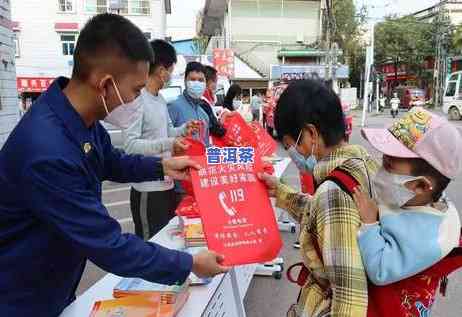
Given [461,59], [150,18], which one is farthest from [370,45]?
[461,59]

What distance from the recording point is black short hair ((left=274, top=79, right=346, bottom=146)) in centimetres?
134

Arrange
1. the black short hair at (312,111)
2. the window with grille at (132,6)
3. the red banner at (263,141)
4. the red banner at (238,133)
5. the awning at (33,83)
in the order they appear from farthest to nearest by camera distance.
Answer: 1. the window with grille at (132,6)
2. the awning at (33,83)
3. the red banner at (263,141)
4. the red banner at (238,133)
5. the black short hair at (312,111)

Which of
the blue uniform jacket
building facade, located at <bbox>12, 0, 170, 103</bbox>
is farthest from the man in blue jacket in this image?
building facade, located at <bbox>12, 0, 170, 103</bbox>

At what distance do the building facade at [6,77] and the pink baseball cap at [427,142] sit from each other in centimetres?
370

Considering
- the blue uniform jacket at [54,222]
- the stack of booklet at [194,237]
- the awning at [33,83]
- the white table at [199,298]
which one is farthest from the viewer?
the awning at [33,83]

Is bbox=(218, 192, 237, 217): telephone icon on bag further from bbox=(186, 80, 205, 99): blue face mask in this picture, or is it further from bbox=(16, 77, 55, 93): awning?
bbox=(16, 77, 55, 93): awning

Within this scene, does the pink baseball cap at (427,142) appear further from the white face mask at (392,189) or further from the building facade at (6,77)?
Result: the building facade at (6,77)

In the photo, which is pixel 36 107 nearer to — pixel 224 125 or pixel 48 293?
pixel 48 293

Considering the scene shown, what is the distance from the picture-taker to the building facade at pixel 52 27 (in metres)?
22.3

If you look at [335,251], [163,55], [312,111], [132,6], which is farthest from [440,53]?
[335,251]

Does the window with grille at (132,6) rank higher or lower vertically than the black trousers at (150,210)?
higher

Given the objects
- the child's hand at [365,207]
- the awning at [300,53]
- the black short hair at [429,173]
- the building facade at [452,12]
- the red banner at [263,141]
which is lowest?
the red banner at [263,141]

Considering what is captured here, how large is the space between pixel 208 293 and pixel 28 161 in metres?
0.95

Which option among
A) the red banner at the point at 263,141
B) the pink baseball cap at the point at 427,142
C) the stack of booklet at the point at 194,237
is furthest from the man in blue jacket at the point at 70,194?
the red banner at the point at 263,141
